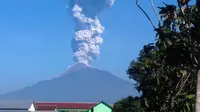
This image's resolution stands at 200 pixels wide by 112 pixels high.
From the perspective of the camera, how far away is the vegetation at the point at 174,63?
73.9 feet

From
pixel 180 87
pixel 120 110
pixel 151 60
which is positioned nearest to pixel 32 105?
pixel 120 110

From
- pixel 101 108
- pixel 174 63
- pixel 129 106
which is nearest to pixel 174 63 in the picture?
pixel 174 63

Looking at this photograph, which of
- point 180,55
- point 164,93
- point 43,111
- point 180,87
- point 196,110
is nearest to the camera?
point 196,110

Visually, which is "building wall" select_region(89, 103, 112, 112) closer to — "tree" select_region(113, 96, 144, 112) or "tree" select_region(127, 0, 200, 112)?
"tree" select_region(113, 96, 144, 112)

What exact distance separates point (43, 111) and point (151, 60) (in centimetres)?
7012

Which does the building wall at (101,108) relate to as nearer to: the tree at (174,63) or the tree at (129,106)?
the tree at (129,106)

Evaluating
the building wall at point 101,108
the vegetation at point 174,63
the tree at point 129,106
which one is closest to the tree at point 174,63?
the vegetation at point 174,63

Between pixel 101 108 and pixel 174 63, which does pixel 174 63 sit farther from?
pixel 101 108

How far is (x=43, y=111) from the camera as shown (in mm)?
111250

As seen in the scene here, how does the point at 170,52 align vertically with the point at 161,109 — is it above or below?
below

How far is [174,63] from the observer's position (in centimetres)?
2514

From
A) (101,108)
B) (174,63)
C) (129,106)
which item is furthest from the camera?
(129,106)

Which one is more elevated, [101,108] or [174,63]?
[101,108]

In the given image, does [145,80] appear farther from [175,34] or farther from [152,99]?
[175,34]
